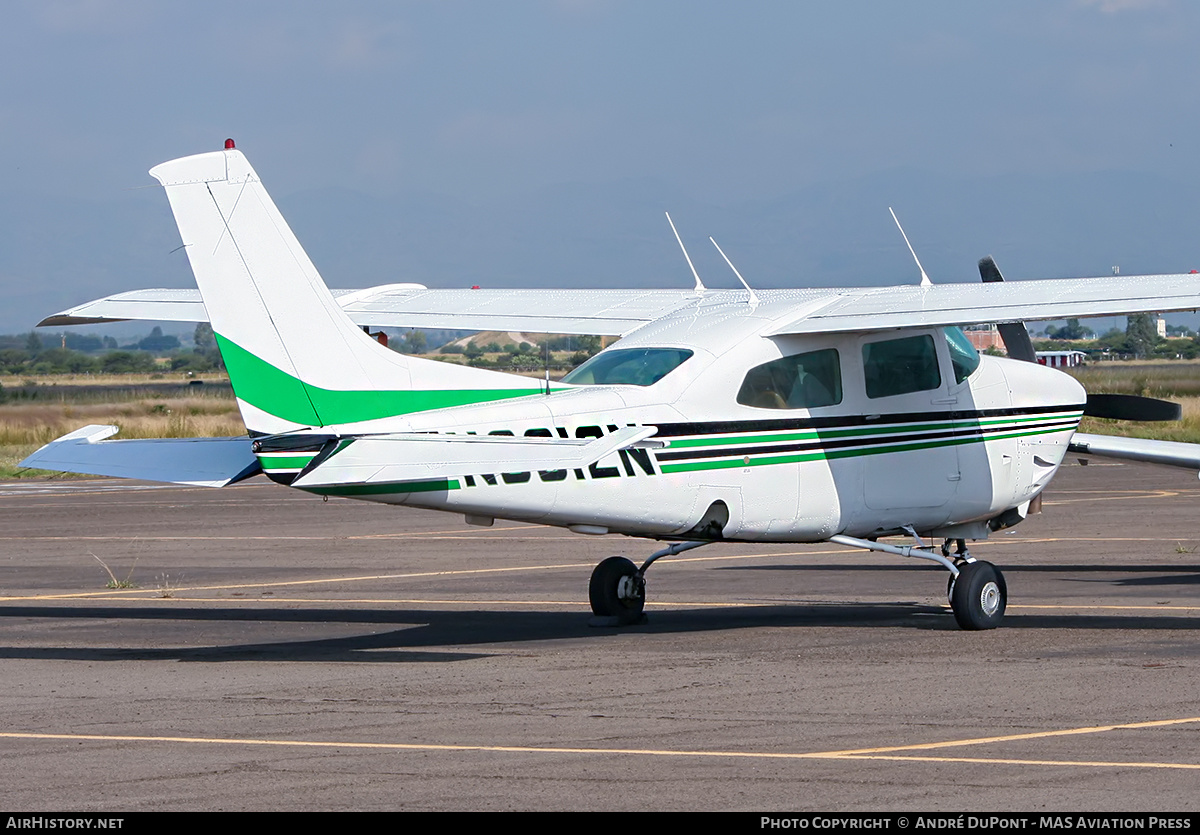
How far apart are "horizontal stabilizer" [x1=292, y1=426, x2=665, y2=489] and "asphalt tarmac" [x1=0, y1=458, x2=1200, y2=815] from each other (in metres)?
1.37

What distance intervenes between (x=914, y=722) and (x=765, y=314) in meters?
4.32

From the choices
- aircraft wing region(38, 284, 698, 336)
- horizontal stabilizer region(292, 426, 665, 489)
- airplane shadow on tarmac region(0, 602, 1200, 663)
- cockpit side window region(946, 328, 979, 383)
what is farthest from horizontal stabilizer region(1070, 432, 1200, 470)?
horizontal stabilizer region(292, 426, 665, 489)

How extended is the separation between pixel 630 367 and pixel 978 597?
339 cm

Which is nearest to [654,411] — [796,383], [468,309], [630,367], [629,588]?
[630,367]

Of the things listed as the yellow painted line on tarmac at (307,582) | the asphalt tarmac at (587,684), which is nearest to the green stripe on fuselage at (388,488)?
the asphalt tarmac at (587,684)

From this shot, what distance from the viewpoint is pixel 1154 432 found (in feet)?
131

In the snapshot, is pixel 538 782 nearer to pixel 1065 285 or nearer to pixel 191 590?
pixel 1065 285

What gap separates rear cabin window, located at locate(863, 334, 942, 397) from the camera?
12820 millimetres

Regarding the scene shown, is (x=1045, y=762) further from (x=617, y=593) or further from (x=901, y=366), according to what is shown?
(x=617, y=593)

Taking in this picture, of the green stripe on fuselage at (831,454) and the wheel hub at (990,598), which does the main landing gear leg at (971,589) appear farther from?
the green stripe on fuselage at (831,454)

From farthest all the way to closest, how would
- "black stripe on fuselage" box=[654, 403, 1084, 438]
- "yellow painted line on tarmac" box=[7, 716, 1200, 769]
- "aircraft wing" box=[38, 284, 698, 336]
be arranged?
1. "aircraft wing" box=[38, 284, 698, 336]
2. "black stripe on fuselage" box=[654, 403, 1084, 438]
3. "yellow painted line on tarmac" box=[7, 716, 1200, 769]

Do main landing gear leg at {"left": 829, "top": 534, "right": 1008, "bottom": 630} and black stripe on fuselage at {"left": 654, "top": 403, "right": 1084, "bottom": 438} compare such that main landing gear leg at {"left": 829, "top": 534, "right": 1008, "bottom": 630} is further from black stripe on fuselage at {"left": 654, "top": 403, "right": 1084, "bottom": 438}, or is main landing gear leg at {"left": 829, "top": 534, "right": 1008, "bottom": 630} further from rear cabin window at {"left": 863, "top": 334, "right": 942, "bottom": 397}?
rear cabin window at {"left": 863, "top": 334, "right": 942, "bottom": 397}

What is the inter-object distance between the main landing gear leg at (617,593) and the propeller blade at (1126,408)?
4.22 m

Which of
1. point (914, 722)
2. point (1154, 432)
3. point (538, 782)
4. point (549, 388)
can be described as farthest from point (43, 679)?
point (1154, 432)
